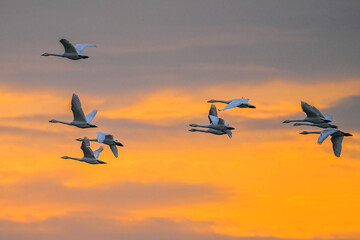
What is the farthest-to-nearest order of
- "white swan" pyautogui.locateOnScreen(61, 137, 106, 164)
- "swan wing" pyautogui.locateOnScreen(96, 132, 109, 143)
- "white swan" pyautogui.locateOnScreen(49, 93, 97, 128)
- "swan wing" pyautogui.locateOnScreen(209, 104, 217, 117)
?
1. "swan wing" pyautogui.locateOnScreen(209, 104, 217, 117)
2. "white swan" pyautogui.locateOnScreen(61, 137, 106, 164)
3. "white swan" pyautogui.locateOnScreen(49, 93, 97, 128)
4. "swan wing" pyautogui.locateOnScreen(96, 132, 109, 143)

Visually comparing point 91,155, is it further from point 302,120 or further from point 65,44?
point 302,120

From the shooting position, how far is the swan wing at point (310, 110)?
141m

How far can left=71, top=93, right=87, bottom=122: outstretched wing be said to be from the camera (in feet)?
467

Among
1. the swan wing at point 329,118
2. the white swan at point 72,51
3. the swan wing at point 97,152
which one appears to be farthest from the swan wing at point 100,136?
the swan wing at point 329,118

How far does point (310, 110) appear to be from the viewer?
14188 cm

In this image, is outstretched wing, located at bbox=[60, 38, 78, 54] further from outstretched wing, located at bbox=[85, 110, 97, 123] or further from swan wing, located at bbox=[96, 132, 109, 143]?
swan wing, located at bbox=[96, 132, 109, 143]

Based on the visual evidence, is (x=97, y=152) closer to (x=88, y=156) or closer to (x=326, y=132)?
(x=88, y=156)

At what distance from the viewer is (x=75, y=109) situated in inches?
5650

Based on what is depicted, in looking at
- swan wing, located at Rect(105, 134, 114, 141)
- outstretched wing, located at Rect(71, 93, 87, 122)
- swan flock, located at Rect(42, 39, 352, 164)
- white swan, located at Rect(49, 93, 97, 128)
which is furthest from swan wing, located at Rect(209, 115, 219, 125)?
outstretched wing, located at Rect(71, 93, 87, 122)

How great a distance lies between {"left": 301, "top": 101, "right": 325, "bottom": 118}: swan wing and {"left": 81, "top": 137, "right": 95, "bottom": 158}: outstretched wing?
23075 millimetres

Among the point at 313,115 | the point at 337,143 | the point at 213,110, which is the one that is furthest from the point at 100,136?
the point at 337,143

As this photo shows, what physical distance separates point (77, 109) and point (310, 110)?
23.4 meters

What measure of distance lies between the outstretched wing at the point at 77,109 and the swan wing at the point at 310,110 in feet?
73.4

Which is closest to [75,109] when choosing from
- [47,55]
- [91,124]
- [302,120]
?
[91,124]
